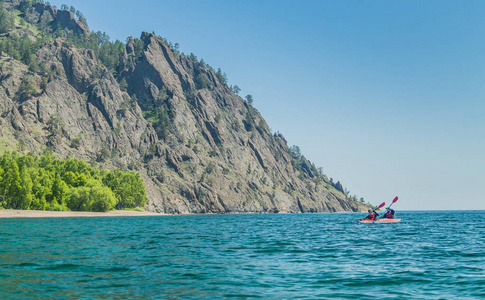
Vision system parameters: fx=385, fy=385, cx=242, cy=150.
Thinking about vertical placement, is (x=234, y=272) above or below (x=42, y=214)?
above

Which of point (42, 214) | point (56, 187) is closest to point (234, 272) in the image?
point (42, 214)

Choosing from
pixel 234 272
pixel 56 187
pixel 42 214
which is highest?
pixel 56 187

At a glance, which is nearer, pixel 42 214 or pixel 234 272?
pixel 234 272

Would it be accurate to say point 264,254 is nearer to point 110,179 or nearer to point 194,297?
point 194,297

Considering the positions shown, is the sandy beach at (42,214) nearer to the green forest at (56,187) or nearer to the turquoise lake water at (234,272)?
the green forest at (56,187)

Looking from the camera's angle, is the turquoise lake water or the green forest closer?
the turquoise lake water

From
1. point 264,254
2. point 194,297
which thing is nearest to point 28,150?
point 264,254

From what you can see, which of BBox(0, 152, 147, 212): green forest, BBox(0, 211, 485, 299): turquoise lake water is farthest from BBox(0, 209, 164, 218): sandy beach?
BBox(0, 211, 485, 299): turquoise lake water

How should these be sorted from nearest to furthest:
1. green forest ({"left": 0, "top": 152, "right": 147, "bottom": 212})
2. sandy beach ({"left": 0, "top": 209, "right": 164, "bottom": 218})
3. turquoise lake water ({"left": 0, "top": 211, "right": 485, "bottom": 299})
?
turquoise lake water ({"left": 0, "top": 211, "right": 485, "bottom": 299}) < sandy beach ({"left": 0, "top": 209, "right": 164, "bottom": 218}) < green forest ({"left": 0, "top": 152, "right": 147, "bottom": 212})

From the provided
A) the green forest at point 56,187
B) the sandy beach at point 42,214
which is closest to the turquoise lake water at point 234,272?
the sandy beach at point 42,214

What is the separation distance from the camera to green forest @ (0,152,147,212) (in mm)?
113938

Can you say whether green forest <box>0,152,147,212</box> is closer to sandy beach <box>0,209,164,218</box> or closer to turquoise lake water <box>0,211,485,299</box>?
sandy beach <box>0,209,164,218</box>

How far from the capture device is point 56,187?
128 meters

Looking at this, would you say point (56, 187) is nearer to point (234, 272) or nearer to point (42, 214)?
point (42, 214)
